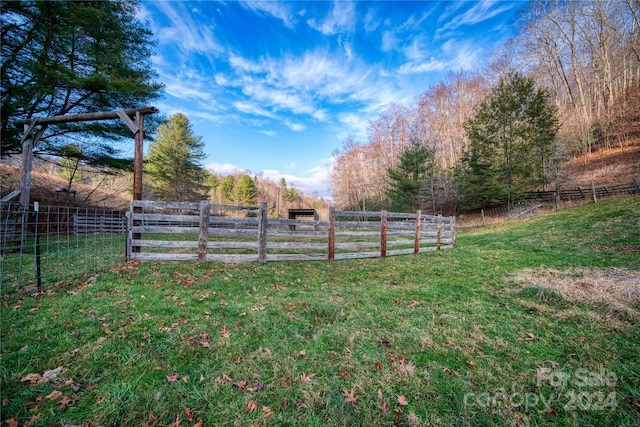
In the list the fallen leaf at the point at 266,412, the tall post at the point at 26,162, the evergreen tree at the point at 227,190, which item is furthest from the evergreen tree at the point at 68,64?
the evergreen tree at the point at 227,190

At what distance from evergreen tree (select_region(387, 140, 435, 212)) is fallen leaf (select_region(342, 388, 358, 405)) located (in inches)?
922

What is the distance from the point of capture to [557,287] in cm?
395

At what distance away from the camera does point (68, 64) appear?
8.81 metres

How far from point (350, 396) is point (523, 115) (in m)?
24.3

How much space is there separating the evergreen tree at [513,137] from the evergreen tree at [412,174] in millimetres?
4482

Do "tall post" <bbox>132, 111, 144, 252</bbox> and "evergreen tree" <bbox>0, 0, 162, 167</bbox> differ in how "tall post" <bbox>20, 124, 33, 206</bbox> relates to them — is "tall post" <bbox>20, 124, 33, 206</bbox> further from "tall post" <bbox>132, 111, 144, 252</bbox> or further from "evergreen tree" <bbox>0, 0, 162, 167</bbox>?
"tall post" <bbox>132, 111, 144, 252</bbox>

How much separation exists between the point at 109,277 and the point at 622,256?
39.7 ft

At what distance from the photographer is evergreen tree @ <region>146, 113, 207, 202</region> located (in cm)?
2455

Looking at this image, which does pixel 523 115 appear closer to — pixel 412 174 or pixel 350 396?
pixel 412 174

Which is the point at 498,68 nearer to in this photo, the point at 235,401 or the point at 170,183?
the point at 235,401

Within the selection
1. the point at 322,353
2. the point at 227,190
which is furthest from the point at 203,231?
the point at 227,190

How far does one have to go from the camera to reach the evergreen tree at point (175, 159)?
2455cm

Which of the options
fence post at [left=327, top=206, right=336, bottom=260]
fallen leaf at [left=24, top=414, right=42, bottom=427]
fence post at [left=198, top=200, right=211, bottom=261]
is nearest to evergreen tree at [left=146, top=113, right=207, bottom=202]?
fence post at [left=198, top=200, right=211, bottom=261]

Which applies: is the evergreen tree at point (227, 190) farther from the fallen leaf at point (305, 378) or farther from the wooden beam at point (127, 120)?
the fallen leaf at point (305, 378)
